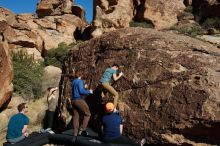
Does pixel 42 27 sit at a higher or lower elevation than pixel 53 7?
lower

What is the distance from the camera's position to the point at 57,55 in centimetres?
3369

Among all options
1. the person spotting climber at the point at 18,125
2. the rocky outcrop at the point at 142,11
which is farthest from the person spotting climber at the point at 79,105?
the rocky outcrop at the point at 142,11

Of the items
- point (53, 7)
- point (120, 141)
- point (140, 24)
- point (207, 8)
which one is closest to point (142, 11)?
point (140, 24)

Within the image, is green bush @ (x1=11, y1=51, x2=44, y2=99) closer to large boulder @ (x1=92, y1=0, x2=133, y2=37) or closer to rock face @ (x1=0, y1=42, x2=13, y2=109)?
rock face @ (x1=0, y1=42, x2=13, y2=109)

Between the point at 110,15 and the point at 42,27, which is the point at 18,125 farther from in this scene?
the point at 42,27

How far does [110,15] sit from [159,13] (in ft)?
15.3

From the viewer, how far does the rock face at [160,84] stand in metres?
9.66

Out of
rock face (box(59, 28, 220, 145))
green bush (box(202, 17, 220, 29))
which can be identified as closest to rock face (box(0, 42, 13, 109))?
rock face (box(59, 28, 220, 145))

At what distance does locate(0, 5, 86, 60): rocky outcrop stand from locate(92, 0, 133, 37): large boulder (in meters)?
3.28

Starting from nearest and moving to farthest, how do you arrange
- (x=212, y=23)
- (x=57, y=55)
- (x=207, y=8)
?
(x=212, y=23), (x=57, y=55), (x=207, y=8)

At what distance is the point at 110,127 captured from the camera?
9.43m

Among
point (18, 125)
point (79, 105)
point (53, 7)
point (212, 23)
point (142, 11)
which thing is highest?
point (53, 7)

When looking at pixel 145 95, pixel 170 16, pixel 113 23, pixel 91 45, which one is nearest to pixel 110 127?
pixel 145 95

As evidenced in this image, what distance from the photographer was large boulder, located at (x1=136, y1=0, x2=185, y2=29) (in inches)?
1404
